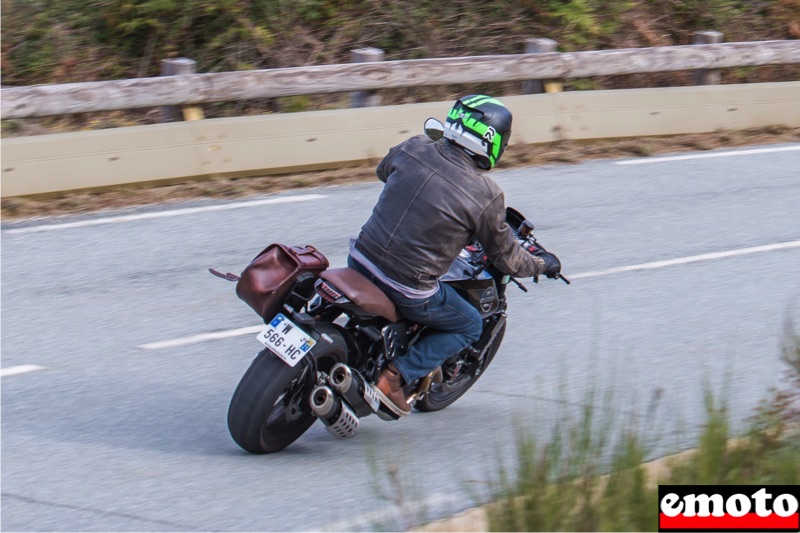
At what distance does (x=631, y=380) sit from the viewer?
268 inches

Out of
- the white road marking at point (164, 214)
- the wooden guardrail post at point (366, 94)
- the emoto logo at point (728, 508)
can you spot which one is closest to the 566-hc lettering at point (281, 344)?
the emoto logo at point (728, 508)

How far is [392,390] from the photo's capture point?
575 centimetres

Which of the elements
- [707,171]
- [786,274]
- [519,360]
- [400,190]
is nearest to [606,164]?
[707,171]

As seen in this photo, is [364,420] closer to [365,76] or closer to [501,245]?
[501,245]

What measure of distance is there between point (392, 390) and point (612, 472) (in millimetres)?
1937

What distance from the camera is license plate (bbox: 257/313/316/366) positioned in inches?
203

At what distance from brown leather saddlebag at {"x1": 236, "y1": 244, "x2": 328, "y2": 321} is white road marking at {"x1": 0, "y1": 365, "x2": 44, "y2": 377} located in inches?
79.8

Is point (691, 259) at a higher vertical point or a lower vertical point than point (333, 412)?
lower

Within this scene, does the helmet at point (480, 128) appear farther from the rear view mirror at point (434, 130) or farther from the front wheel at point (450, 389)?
the front wheel at point (450, 389)

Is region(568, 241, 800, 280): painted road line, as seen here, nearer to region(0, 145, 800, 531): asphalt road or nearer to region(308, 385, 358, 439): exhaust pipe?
region(0, 145, 800, 531): asphalt road

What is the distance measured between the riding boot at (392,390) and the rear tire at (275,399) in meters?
0.32

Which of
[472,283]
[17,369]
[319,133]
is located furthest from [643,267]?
[17,369]

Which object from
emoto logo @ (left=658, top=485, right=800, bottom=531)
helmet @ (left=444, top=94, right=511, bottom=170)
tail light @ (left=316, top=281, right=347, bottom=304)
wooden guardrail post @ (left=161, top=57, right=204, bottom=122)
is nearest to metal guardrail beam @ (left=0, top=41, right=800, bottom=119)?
wooden guardrail post @ (left=161, top=57, right=204, bottom=122)

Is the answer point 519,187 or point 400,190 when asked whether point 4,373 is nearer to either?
point 400,190
